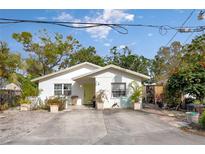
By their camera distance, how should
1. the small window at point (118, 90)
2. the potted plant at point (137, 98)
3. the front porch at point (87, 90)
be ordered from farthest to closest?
the front porch at point (87, 90)
the small window at point (118, 90)
the potted plant at point (137, 98)

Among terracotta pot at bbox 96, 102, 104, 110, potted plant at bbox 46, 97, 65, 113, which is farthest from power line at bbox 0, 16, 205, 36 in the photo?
potted plant at bbox 46, 97, 65, 113

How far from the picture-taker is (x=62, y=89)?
19172mm

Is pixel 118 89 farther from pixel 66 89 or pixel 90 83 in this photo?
pixel 66 89

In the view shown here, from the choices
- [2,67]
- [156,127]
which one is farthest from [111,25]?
[2,67]

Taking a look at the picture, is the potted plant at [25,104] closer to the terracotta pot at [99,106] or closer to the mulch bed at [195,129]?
the terracotta pot at [99,106]

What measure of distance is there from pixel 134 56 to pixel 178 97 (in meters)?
15.9

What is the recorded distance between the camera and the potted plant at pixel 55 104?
15.7 meters

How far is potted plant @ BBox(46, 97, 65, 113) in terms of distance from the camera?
15.7 meters

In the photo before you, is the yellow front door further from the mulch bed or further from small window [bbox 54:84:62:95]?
the mulch bed

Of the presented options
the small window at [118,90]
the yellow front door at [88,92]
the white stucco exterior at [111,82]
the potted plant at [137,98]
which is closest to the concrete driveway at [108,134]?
the potted plant at [137,98]

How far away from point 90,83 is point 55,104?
201 inches

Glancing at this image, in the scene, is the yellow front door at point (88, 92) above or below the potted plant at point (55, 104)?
above
